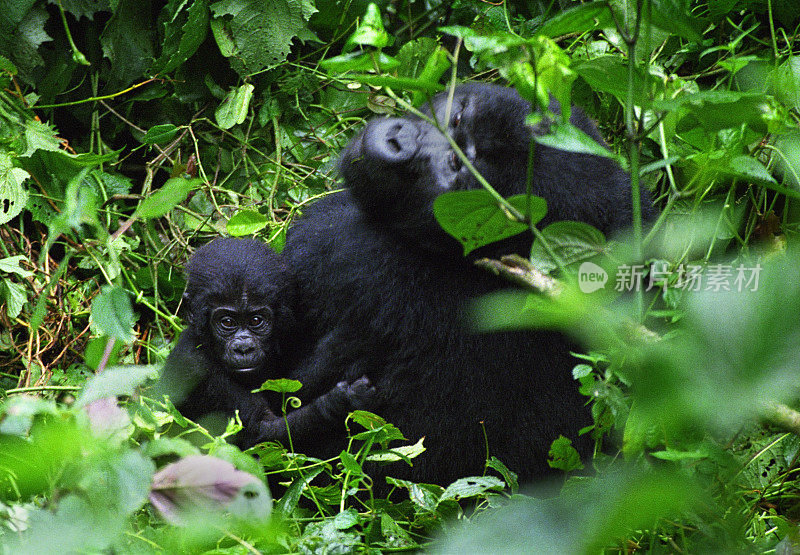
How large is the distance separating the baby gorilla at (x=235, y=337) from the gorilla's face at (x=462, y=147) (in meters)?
0.53

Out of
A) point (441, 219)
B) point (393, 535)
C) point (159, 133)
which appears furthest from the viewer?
point (159, 133)

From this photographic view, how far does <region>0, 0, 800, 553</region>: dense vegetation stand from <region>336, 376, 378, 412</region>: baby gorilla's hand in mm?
86

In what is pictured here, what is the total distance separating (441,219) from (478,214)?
6 cm

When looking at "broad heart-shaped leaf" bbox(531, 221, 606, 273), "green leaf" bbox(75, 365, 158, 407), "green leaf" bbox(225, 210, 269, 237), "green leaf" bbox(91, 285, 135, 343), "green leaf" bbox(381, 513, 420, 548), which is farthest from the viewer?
"green leaf" bbox(225, 210, 269, 237)

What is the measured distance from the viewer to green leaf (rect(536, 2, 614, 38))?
1180 millimetres

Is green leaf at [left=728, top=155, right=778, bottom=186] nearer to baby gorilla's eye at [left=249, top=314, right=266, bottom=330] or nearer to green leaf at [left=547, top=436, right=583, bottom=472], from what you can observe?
green leaf at [left=547, top=436, right=583, bottom=472]

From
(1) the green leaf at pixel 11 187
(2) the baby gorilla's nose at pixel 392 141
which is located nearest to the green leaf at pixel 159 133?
(1) the green leaf at pixel 11 187

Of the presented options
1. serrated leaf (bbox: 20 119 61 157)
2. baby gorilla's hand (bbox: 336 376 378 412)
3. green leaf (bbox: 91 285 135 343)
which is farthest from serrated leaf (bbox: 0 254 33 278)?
green leaf (bbox: 91 285 135 343)

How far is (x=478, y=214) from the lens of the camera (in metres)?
1.24

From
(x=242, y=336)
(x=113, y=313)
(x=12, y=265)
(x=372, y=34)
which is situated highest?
(x=372, y=34)

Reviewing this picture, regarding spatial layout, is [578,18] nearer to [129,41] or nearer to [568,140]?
[568,140]

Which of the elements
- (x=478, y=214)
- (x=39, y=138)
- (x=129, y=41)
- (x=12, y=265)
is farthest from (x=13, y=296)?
(x=478, y=214)

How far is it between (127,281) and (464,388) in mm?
1415

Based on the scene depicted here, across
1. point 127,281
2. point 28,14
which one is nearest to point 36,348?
point 127,281
